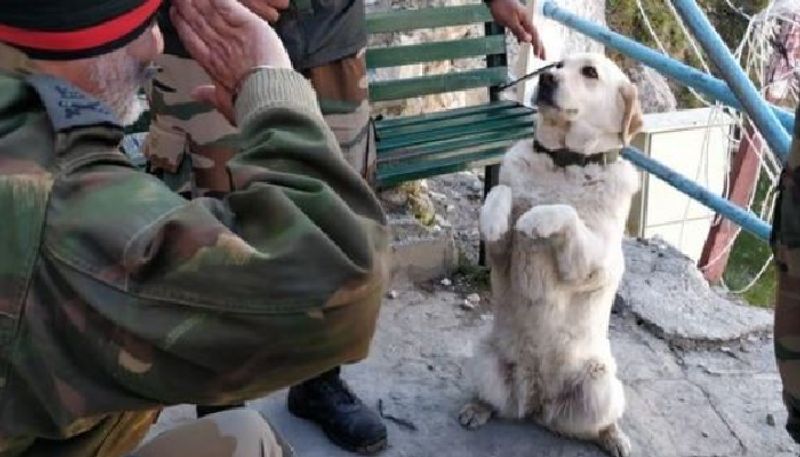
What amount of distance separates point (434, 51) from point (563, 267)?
180cm

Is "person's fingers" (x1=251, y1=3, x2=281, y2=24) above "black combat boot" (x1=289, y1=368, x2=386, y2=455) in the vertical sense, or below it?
above

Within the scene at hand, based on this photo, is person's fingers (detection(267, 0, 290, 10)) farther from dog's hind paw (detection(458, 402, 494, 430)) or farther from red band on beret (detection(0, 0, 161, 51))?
dog's hind paw (detection(458, 402, 494, 430))

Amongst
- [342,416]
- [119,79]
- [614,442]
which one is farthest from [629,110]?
[119,79]

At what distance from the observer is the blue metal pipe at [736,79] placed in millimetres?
2777

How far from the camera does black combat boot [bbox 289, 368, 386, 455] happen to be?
9.61 ft

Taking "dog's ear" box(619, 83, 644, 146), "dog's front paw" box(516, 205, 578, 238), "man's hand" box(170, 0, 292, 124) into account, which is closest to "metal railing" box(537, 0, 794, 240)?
"dog's ear" box(619, 83, 644, 146)

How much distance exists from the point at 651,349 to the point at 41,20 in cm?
310

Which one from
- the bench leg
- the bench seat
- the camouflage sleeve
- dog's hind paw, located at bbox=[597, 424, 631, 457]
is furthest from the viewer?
the bench leg

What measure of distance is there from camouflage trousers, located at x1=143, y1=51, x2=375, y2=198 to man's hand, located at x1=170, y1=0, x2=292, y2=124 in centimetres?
95

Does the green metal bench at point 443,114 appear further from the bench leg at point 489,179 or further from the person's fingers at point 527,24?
the person's fingers at point 527,24

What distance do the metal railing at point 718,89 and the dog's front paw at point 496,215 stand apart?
0.76m

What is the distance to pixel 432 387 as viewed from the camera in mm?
3428

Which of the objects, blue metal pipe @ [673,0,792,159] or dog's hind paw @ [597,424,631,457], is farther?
dog's hind paw @ [597,424,631,457]

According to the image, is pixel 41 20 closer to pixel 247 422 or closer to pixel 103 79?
pixel 103 79
